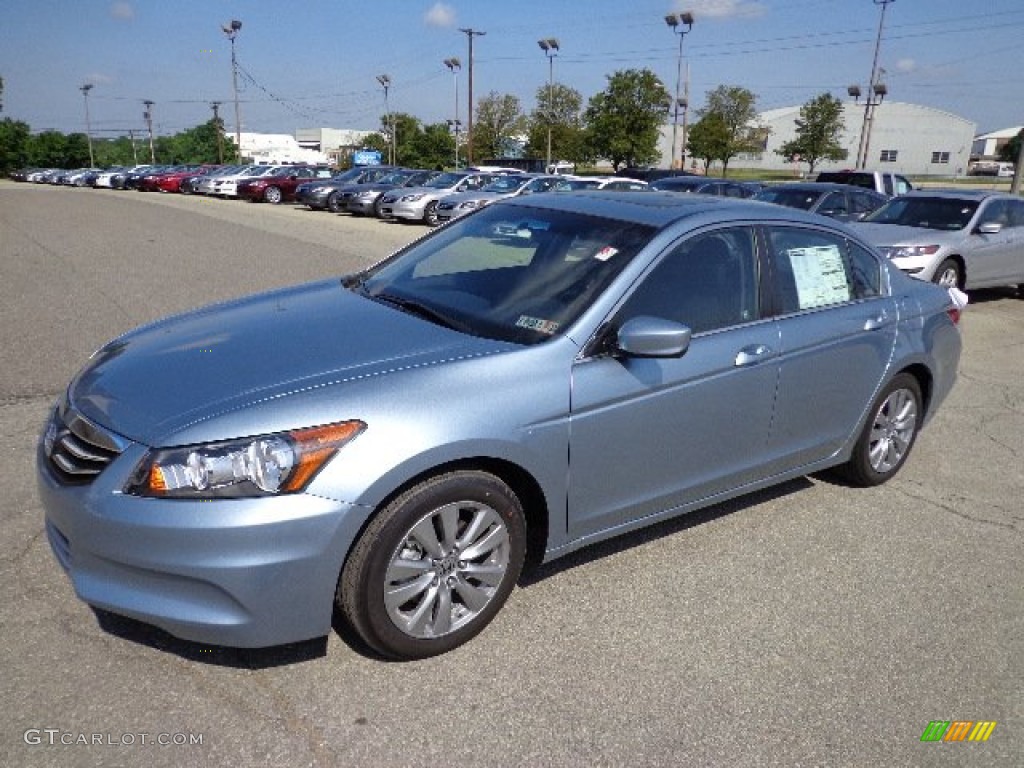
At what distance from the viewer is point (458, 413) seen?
106 inches

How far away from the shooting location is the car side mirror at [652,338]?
9.80 ft

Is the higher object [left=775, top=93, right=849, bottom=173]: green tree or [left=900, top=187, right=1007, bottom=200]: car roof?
[left=775, top=93, right=849, bottom=173]: green tree

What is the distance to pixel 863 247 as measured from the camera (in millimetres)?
4383

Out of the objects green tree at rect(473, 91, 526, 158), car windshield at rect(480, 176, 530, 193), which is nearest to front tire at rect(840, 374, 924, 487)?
car windshield at rect(480, 176, 530, 193)

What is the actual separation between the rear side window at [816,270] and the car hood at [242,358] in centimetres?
160

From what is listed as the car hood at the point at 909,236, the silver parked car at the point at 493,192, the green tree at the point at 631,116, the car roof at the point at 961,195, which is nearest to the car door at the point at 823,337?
the car hood at the point at 909,236

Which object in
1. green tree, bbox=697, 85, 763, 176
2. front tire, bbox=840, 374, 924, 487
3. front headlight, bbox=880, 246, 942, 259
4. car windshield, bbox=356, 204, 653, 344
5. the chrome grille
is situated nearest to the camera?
the chrome grille

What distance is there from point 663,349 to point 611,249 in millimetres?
612

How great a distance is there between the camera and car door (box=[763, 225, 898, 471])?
379 centimetres

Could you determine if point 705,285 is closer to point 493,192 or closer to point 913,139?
point 493,192

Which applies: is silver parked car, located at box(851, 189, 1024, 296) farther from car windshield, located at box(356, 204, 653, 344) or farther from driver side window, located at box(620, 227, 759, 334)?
car windshield, located at box(356, 204, 653, 344)

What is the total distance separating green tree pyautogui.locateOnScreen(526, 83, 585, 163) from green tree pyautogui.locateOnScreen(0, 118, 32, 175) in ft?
163

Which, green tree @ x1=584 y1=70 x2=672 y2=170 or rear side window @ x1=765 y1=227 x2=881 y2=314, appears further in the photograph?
green tree @ x1=584 y1=70 x2=672 y2=170

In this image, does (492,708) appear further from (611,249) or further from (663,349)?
(611,249)
